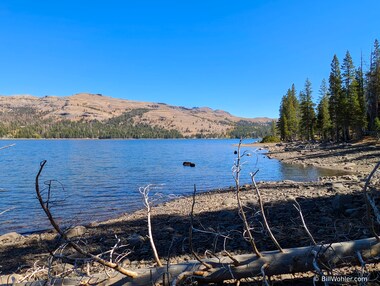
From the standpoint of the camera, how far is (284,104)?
94312 mm

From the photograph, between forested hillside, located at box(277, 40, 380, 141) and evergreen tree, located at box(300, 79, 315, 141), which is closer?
forested hillside, located at box(277, 40, 380, 141)

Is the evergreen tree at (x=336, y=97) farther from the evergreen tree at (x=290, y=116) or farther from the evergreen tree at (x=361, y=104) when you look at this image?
the evergreen tree at (x=290, y=116)

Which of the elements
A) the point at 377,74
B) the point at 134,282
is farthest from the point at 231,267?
the point at 377,74

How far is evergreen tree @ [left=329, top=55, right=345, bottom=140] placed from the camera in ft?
190

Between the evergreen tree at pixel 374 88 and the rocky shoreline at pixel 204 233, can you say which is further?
the evergreen tree at pixel 374 88

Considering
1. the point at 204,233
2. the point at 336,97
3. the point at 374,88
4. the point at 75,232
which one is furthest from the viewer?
the point at 336,97

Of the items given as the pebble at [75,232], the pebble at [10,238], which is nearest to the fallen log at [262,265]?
the pebble at [75,232]

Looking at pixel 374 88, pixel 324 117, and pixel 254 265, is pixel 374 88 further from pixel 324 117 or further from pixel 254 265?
pixel 254 265

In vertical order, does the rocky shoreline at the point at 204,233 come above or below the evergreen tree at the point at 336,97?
below

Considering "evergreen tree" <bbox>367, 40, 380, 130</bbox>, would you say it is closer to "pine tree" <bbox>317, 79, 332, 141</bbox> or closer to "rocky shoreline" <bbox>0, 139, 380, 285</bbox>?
"pine tree" <bbox>317, 79, 332, 141</bbox>

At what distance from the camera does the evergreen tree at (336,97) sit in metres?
57.9

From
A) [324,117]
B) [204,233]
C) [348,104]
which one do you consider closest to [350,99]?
[348,104]

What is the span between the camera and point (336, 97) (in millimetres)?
61312

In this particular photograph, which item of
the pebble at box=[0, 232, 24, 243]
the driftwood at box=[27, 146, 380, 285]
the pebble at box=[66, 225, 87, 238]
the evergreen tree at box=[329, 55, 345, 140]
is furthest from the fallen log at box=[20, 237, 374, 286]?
→ the evergreen tree at box=[329, 55, 345, 140]
